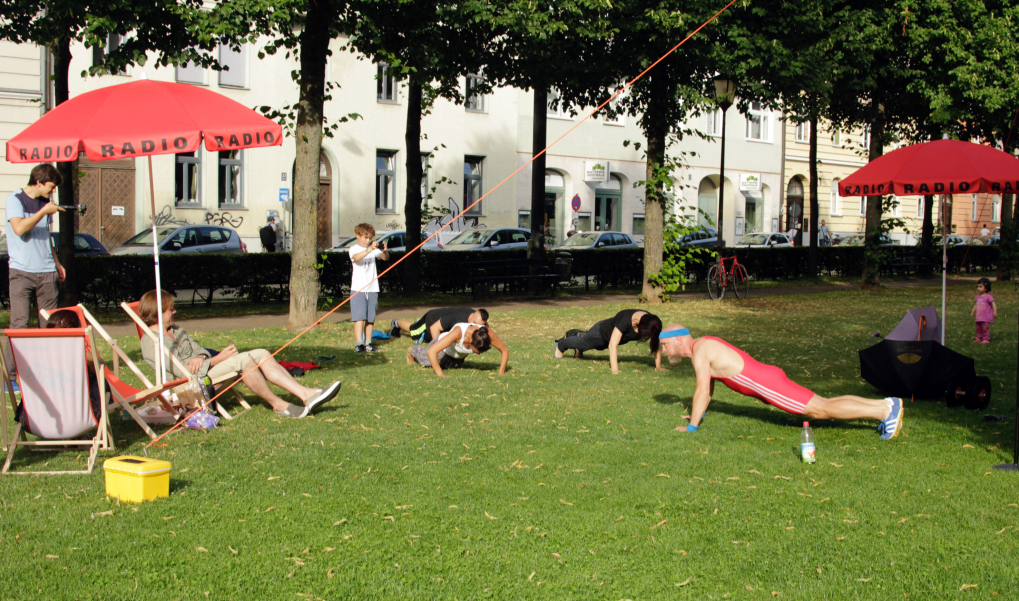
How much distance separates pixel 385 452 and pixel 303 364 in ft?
11.7

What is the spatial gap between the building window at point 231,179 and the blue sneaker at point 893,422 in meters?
25.9

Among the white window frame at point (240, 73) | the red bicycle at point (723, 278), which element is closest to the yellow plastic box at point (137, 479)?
the red bicycle at point (723, 278)

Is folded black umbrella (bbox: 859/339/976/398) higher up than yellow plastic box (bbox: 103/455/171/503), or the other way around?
folded black umbrella (bbox: 859/339/976/398)

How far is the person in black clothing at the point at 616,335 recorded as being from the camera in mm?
8953

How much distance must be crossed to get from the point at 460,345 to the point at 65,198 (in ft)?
24.3

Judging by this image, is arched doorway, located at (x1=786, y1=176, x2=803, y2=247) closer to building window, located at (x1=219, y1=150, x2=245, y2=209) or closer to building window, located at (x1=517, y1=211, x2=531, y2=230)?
building window, located at (x1=517, y1=211, x2=531, y2=230)

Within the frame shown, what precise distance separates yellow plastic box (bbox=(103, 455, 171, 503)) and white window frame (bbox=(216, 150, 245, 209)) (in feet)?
83.6

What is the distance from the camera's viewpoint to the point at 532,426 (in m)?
6.92

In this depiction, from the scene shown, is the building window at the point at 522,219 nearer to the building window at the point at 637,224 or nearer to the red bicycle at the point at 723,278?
the building window at the point at 637,224

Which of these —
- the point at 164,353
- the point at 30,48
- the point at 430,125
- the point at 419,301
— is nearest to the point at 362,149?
the point at 430,125

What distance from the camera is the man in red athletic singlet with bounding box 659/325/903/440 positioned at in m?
6.55

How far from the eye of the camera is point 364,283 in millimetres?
10789

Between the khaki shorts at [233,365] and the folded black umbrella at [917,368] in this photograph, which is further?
the folded black umbrella at [917,368]

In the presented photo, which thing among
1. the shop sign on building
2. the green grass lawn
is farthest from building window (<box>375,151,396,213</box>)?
the green grass lawn
